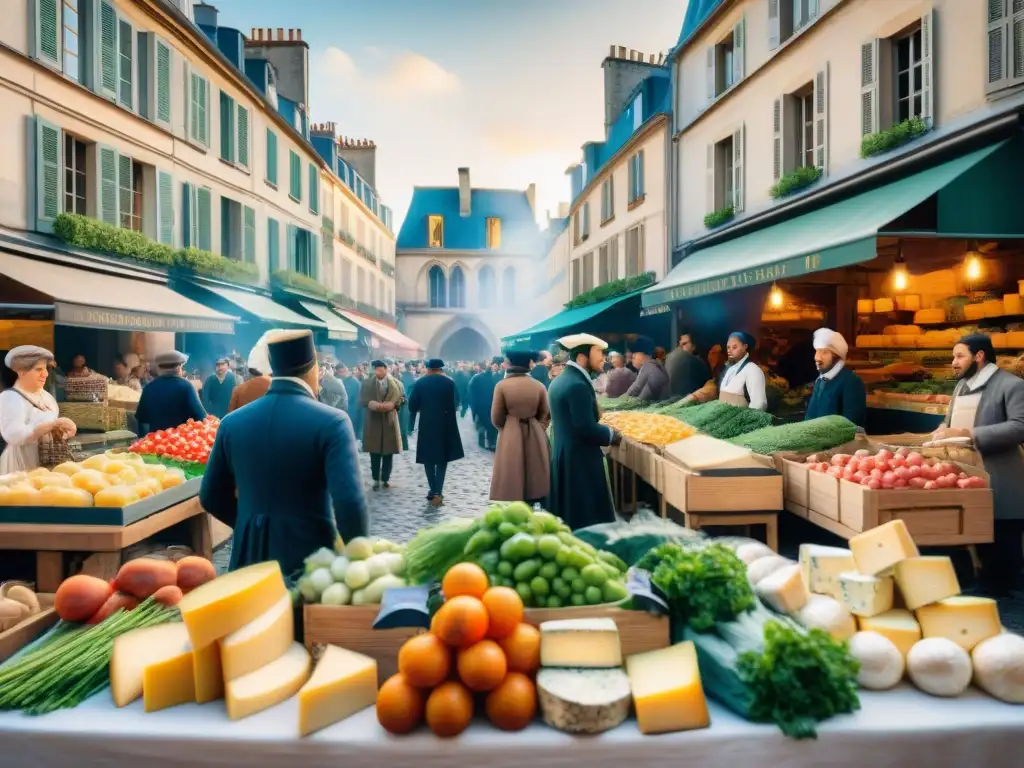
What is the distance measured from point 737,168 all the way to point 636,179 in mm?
5536

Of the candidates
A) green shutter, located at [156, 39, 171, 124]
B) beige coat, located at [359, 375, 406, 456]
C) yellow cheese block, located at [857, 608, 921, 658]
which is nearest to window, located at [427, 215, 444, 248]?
green shutter, located at [156, 39, 171, 124]

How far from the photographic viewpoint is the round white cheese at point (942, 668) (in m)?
2.21

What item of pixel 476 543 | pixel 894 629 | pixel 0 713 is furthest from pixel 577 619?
pixel 0 713

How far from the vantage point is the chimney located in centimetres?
4794

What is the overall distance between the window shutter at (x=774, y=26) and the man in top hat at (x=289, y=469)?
471 inches

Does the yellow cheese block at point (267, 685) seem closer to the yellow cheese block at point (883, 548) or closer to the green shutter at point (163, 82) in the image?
the yellow cheese block at point (883, 548)

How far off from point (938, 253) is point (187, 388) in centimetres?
1022

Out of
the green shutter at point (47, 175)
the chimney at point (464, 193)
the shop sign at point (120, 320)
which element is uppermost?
the chimney at point (464, 193)

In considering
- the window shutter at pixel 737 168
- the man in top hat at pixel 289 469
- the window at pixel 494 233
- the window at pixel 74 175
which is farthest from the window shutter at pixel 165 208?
the window at pixel 494 233

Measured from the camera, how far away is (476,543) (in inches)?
102

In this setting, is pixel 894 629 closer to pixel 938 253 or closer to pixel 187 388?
pixel 187 388

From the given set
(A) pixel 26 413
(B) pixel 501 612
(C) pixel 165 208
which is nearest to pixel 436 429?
(A) pixel 26 413

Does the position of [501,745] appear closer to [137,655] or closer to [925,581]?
[137,655]

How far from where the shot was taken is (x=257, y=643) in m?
2.20
